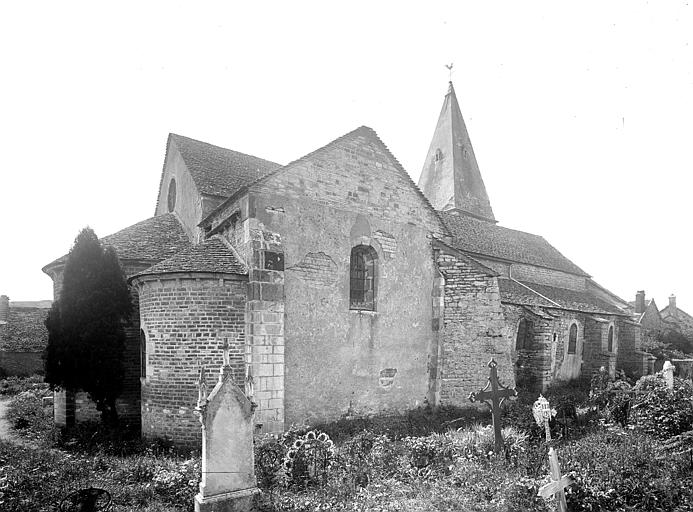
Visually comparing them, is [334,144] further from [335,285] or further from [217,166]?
[217,166]

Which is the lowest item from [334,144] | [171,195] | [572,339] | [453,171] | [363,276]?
[572,339]

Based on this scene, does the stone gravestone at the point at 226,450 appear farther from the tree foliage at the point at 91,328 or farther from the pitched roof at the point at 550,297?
the pitched roof at the point at 550,297

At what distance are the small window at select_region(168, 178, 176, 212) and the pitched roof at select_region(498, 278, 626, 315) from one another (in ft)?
46.7

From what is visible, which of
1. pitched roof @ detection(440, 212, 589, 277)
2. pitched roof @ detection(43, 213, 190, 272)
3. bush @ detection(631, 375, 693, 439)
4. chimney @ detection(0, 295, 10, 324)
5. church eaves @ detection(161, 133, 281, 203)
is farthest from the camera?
chimney @ detection(0, 295, 10, 324)

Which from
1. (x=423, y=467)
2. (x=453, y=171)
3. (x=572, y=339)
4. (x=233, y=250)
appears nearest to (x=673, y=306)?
(x=572, y=339)

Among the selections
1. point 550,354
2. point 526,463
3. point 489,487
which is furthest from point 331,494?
point 550,354

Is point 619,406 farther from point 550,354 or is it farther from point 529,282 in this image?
point 529,282

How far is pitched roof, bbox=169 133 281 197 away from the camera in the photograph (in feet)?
51.8

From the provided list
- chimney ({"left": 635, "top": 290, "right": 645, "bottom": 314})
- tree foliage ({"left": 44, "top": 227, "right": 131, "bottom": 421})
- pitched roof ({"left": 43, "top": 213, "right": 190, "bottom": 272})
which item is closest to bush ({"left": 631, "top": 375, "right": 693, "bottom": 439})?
tree foliage ({"left": 44, "top": 227, "right": 131, "bottom": 421})

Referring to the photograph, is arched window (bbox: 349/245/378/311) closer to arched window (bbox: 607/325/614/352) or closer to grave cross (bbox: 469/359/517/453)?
grave cross (bbox: 469/359/517/453)

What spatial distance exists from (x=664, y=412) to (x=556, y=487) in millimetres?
5803

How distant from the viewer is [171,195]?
18.4 metres

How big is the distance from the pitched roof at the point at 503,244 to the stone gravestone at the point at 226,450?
16.9 m

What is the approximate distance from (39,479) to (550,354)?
1920 centimetres
